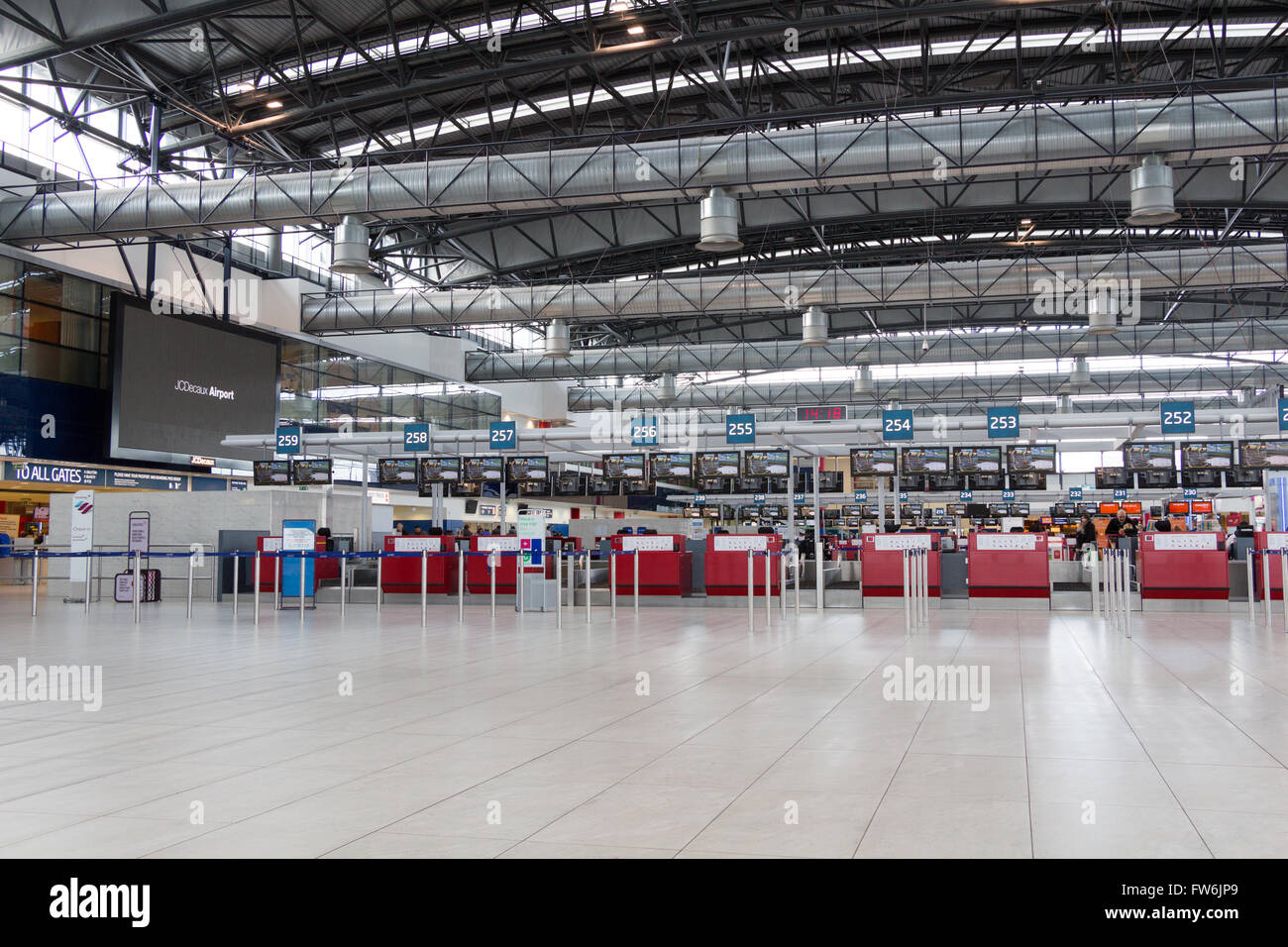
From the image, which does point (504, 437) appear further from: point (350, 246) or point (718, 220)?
point (718, 220)

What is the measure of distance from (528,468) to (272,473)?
7.32 metres

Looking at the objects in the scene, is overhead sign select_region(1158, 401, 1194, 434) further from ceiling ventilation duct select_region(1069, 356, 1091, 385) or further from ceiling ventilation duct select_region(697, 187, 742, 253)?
ceiling ventilation duct select_region(1069, 356, 1091, 385)

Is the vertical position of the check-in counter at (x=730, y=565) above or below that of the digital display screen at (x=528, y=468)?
below

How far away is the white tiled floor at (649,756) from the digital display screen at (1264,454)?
13.7 m

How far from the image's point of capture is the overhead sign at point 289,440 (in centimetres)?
2594

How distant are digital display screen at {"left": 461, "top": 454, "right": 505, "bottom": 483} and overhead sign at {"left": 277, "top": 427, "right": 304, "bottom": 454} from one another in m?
4.25

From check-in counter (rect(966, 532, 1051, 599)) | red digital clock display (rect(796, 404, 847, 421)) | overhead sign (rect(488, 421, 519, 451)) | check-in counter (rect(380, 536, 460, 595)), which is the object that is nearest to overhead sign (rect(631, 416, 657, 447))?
overhead sign (rect(488, 421, 519, 451))

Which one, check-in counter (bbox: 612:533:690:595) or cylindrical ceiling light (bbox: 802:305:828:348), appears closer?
check-in counter (bbox: 612:533:690:595)

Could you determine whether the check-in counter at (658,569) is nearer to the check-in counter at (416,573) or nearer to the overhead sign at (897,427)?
the check-in counter at (416,573)

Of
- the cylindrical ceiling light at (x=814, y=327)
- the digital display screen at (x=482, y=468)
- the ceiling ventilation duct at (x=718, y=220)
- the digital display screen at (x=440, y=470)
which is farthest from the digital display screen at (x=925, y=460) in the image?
the digital display screen at (x=440, y=470)

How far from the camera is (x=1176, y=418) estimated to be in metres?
21.7

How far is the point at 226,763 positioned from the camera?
→ 5469 millimetres

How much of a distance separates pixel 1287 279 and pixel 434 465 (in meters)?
19.7

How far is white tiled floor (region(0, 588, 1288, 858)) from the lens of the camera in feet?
13.2
